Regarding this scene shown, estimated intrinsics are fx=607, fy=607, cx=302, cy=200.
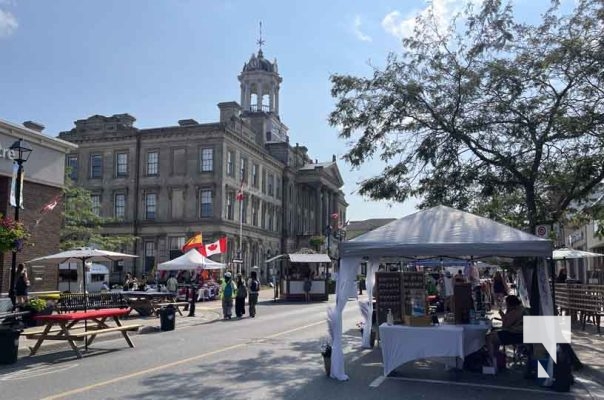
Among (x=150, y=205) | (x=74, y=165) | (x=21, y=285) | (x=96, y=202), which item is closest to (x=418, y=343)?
(x=21, y=285)

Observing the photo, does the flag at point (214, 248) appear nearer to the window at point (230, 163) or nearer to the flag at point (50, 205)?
the flag at point (50, 205)

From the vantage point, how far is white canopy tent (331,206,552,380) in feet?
33.0

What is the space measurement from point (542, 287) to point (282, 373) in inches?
200

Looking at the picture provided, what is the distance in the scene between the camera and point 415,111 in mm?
16078

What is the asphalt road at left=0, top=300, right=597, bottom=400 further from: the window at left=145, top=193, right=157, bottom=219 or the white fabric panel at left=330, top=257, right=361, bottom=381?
the window at left=145, top=193, right=157, bottom=219

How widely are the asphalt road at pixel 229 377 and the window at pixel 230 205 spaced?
141ft

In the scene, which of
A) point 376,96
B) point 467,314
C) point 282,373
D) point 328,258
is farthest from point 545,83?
point 328,258

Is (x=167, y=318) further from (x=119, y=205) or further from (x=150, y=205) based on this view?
(x=119, y=205)

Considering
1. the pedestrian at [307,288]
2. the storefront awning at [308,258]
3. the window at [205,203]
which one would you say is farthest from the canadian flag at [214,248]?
the window at [205,203]

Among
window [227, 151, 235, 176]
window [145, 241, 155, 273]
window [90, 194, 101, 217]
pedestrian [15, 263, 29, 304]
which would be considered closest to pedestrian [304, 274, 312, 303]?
pedestrian [15, 263, 29, 304]

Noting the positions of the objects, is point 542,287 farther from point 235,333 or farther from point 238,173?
point 238,173

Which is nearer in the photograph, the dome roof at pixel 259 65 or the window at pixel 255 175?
the window at pixel 255 175

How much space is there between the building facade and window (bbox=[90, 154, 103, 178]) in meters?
38.3

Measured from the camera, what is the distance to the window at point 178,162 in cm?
5788
